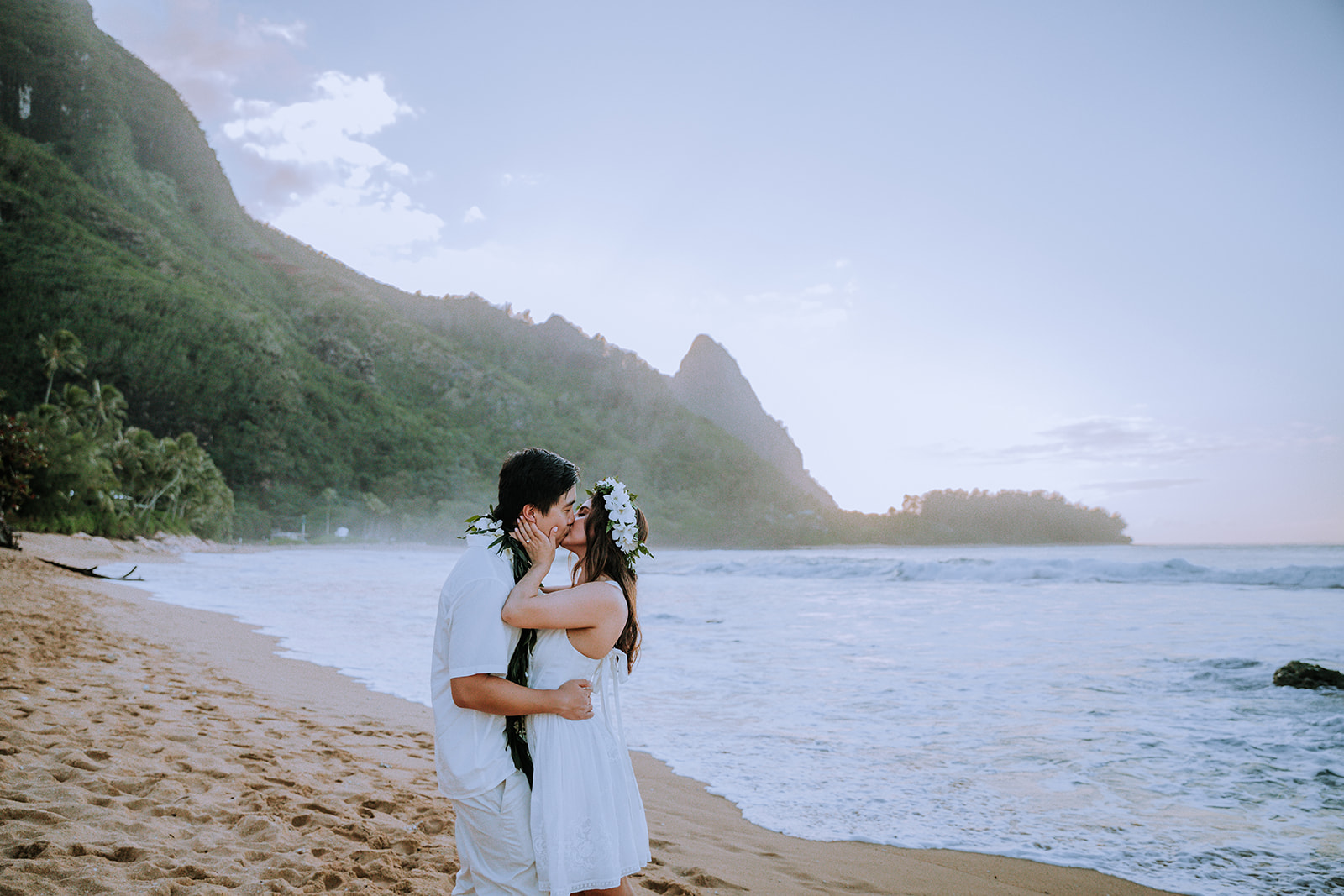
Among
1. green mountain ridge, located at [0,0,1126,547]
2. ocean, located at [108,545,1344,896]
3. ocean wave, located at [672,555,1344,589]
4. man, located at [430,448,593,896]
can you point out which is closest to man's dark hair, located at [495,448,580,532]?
man, located at [430,448,593,896]

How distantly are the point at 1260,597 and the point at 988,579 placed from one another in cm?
975

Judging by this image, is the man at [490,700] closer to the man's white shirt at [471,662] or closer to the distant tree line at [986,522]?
the man's white shirt at [471,662]

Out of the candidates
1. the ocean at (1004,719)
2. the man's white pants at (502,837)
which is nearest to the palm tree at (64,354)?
the ocean at (1004,719)

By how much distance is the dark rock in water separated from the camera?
7.86 metres

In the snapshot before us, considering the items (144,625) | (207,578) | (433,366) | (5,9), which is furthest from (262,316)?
(144,625)

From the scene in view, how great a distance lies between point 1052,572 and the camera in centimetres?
2753

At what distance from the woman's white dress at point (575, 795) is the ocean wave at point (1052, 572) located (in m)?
26.3

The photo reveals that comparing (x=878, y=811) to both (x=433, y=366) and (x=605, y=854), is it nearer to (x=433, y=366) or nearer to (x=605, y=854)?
(x=605, y=854)

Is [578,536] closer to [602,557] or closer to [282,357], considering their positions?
[602,557]

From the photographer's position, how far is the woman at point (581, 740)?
204 cm

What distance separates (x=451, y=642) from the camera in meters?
2.05

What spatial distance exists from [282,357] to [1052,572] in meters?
95.4

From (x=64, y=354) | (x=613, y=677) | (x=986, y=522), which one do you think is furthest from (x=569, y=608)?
(x=986, y=522)

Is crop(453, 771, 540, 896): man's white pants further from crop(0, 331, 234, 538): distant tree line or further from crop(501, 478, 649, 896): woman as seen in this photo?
crop(0, 331, 234, 538): distant tree line
